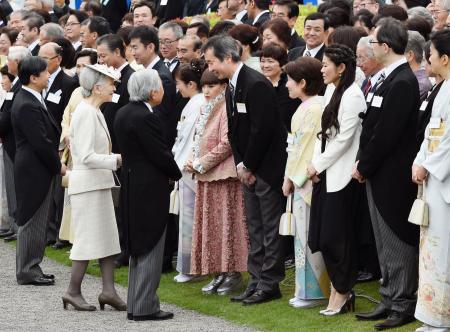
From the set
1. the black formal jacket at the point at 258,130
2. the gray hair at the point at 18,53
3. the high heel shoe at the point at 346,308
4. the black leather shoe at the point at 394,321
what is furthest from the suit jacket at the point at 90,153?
the gray hair at the point at 18,53

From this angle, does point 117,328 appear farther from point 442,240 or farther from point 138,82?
point 442,240

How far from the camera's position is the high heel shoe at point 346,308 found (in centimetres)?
973

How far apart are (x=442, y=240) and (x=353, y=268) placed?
121 centimetres

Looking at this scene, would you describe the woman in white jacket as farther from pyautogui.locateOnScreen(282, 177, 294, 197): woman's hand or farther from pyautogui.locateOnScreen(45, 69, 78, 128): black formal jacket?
pyautogui.locateOnScreen(45, 69, 78, 128): black formal jacket

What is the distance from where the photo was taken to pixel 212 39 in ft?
35.0

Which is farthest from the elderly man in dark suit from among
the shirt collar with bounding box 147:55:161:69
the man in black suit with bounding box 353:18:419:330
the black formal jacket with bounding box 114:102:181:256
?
the shirt collar with bounding box 147:55:161:69

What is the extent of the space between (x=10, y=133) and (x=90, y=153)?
144 inches

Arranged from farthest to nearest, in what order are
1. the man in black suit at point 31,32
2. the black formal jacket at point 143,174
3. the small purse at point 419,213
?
the man in black suit at point 31,32
the black formal jacket at point 143,174
the small purse at point 419,213

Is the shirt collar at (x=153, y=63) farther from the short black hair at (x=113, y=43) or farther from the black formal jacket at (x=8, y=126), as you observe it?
the black formal jacket at (x=8, y=126)

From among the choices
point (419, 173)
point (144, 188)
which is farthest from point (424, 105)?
point (144, 188)

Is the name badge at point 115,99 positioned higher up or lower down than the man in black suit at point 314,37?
lower down

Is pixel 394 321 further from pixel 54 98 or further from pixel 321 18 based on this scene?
pixel 54 98

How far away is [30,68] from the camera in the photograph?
11.8m

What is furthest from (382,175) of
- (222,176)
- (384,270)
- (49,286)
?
(49,286)
